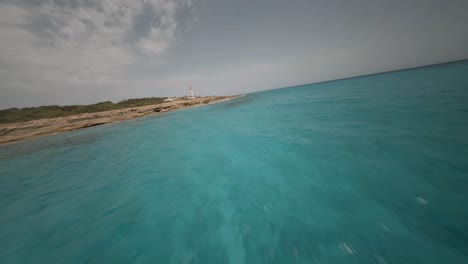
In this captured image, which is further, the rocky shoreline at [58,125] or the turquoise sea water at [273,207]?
the rocky shoreline at [58,125]

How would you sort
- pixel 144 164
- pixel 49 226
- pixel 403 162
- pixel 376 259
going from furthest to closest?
pixel 144 164
pixel 403 162
pixel 49 226
pixel 376 259

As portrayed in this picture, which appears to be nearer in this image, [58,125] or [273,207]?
[273,207]

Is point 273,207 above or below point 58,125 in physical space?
below

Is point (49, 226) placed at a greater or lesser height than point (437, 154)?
lesser

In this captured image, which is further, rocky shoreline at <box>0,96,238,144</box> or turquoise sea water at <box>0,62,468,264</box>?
rocky shoreline at <box>0,96,238,144</box>

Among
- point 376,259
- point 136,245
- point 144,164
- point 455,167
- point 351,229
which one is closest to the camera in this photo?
point 376,259

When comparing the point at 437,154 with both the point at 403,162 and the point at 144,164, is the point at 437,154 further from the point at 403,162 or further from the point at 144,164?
the point at 144,164

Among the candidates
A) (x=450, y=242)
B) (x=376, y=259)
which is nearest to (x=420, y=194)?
(x=450, y=242)

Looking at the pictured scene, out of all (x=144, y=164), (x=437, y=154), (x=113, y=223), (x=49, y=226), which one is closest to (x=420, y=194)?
(x=437, y=154)

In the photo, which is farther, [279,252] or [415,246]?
[279,252]
